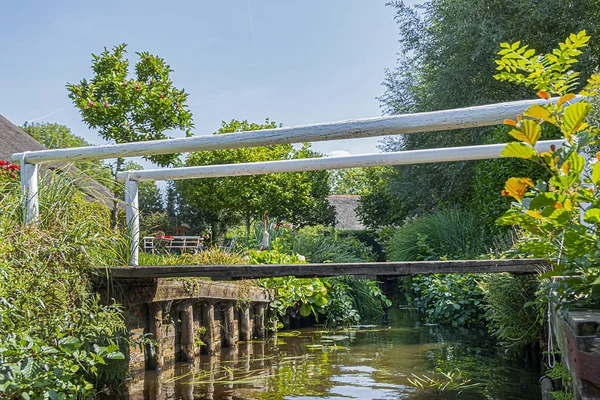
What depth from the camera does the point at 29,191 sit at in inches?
147

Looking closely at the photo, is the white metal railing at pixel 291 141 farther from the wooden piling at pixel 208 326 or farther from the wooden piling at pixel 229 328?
the wooden piling at pixel 229 328

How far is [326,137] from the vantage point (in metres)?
3.46

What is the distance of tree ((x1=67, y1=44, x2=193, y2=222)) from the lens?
1645cm

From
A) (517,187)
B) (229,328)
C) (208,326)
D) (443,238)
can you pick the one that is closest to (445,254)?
(443,238)

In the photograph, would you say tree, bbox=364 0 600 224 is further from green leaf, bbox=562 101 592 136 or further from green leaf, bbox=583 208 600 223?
green leaf, bbox=583 208 600 223

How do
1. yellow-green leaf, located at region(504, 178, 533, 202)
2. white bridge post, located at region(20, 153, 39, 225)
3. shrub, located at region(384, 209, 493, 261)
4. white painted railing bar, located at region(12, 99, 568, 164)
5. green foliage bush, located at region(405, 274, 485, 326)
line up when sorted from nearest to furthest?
1. yellow-green leaf, located at region(504, 178, 533, 202)
2. white painted railing bar, located at region(12, 99, 568, 164)
3. white bridge post, located at region(20, 153, 39, 225)
4. green foliage bush, located at region(405, 274, 485, 326)
5. shrub, located at region(384, 209, 493, 261)

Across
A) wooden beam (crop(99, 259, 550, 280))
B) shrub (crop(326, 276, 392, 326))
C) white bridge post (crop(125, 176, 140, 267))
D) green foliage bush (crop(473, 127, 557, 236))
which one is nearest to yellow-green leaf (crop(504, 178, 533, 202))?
wooden beam (crop(99, 259, 550, 280))

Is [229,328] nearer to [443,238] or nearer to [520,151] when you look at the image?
[443,238]

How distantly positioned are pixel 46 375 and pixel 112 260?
4.29 feet

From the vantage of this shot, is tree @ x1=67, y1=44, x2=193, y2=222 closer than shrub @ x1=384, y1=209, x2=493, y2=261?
No

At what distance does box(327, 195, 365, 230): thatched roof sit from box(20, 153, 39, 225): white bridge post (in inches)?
1398

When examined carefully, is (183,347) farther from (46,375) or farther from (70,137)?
(70,137)

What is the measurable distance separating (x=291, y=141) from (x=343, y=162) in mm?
634

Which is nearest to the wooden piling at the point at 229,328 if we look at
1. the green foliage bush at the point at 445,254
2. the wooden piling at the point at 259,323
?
the wooden piling at the point at 259,323
